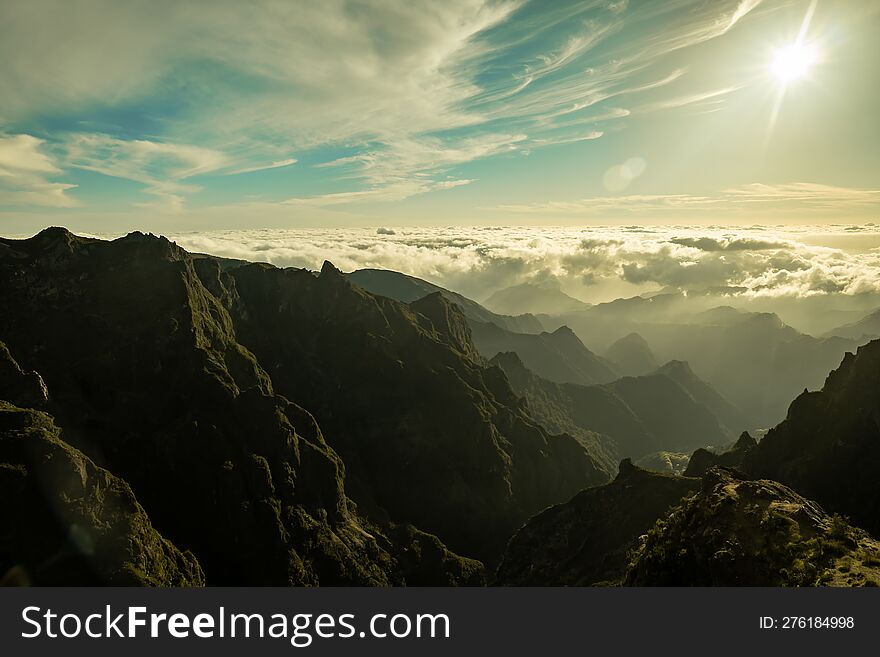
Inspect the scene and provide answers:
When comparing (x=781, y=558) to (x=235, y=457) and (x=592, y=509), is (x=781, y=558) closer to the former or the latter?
(x=592, y=509)

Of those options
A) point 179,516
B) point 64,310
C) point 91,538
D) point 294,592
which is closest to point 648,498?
point 294,592

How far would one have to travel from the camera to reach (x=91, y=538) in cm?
10331

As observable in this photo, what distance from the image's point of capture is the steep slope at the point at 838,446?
117 m

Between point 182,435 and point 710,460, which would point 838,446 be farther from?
point 182,435

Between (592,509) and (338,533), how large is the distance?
102 meters

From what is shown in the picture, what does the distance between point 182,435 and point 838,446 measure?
20353 centimetres

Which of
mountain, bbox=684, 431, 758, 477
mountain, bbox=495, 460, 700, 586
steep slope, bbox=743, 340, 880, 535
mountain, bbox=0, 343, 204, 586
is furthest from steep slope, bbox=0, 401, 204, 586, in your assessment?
mountain, bbox=684, 431, 758, 477

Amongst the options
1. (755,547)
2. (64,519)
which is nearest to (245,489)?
(64,519)

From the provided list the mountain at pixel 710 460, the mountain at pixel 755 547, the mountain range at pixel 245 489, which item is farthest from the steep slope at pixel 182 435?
the mountain at pixel 755 547

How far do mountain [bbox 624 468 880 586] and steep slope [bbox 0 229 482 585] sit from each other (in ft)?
441

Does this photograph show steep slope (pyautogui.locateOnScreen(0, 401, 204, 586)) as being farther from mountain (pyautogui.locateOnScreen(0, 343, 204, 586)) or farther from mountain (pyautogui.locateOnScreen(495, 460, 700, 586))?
mountain (pyautogui.locateOnScreen(495, 460, 700, 586))

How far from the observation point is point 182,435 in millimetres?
168750

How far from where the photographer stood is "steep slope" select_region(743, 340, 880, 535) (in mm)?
116875

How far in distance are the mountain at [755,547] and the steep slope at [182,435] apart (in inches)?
5294
